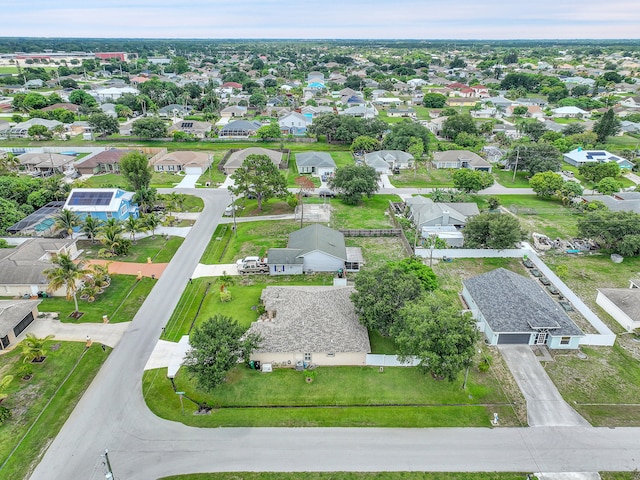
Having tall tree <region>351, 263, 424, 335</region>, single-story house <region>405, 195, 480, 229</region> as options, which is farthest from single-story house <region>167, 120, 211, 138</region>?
tall tree <region>351, 263, 424, 335</region>

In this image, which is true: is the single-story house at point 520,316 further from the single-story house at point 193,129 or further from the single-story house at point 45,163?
the single-story house at point 193,129

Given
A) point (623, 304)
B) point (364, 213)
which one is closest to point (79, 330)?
point (364, 213)

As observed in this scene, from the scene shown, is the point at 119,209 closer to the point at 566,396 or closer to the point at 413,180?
the point at 413,180

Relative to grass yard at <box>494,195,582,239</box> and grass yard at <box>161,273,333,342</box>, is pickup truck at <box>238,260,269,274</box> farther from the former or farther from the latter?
grass yard at <box>494,195,582,239</box>

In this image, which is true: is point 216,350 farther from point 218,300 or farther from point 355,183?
point 355,183

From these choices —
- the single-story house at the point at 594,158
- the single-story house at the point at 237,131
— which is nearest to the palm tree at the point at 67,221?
the single-story house at the point at 237,131

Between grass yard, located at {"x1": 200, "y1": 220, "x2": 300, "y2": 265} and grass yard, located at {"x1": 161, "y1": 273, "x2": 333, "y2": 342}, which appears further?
grass yard, located at {"x1": 200, "y1": 220, "x2": 300, "y2": 265}
